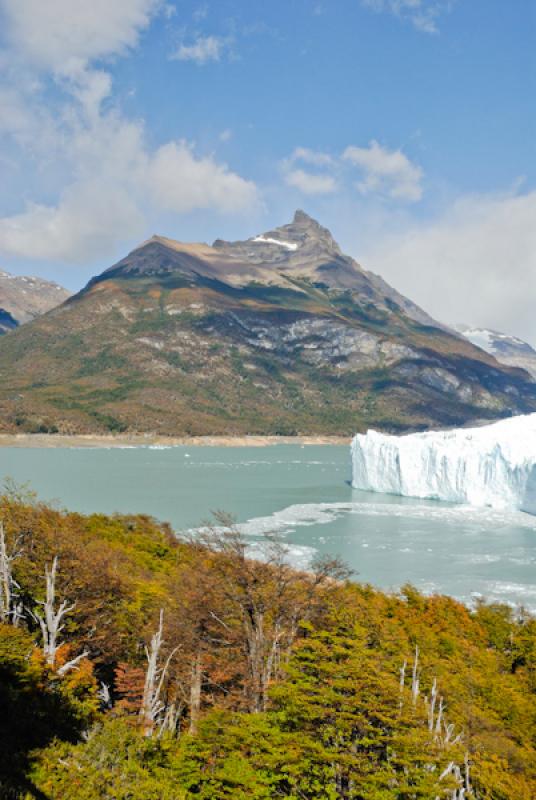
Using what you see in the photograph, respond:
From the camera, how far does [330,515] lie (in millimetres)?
58281

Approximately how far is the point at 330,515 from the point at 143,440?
105m

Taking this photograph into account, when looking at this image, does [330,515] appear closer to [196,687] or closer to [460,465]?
[460,465]

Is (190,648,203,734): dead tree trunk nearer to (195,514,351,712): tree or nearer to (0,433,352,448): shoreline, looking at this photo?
(195,514,351,712): tree

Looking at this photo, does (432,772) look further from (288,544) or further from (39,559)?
→ (288,544)

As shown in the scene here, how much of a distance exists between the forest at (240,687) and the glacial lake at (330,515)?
31.6 feet

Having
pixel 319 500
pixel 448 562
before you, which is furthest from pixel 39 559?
pixel 319 500

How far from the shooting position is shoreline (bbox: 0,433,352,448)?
13462 centimetres

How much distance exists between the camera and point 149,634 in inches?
728

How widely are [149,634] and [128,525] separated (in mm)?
25194

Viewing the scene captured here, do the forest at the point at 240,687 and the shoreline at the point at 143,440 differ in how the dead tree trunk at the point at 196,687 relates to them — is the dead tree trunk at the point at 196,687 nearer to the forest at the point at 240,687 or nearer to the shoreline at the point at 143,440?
the forest at the point at 240,687

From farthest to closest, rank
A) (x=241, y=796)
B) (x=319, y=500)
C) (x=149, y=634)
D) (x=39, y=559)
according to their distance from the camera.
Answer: (x=319, y=500), (x=39, y=559), (x=149, y=634), (x=241, y=796)

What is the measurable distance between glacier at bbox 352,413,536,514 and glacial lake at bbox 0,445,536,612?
2.38 m

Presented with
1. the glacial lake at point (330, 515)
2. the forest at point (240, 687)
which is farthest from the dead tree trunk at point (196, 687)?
the glacial lake at point (330, 515)

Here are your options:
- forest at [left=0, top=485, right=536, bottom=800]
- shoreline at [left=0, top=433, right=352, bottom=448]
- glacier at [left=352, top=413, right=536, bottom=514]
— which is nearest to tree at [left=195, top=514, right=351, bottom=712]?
forest at [left=0, top=485, right=536, bottom=800]
